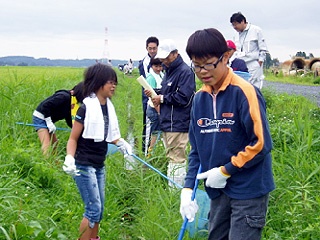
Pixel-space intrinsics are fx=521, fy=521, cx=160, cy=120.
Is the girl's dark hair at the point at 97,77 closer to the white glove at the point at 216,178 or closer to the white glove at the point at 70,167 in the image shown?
the white glove at the point at 70,167

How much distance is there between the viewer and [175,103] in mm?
5094

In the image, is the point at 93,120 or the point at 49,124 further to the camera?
the point at 49,124

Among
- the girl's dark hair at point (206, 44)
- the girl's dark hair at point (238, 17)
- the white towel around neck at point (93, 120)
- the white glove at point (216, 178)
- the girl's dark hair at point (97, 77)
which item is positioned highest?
the girl's dark hair at point (238, 17)

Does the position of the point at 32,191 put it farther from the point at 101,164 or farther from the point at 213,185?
the point at 213,185

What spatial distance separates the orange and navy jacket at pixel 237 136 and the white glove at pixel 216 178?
42mm

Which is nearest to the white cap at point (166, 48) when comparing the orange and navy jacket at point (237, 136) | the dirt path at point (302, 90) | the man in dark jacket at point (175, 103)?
the man in dark jacket at point (175, 103)

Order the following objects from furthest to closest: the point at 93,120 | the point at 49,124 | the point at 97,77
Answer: the point at 49,124, the point at 97,77, the point at 93,120

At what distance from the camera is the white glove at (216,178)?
102 inches

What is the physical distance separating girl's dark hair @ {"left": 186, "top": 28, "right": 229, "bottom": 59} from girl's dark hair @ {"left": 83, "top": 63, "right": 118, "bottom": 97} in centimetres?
126

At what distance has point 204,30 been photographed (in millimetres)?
2633

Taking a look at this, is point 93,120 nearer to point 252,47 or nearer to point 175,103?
point 175,103

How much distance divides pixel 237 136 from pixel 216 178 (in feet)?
0.77

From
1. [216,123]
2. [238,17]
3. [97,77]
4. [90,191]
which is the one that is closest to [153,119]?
[238,17]

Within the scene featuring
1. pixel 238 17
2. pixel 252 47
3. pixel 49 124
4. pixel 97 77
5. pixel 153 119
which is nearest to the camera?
pixel 97 77
